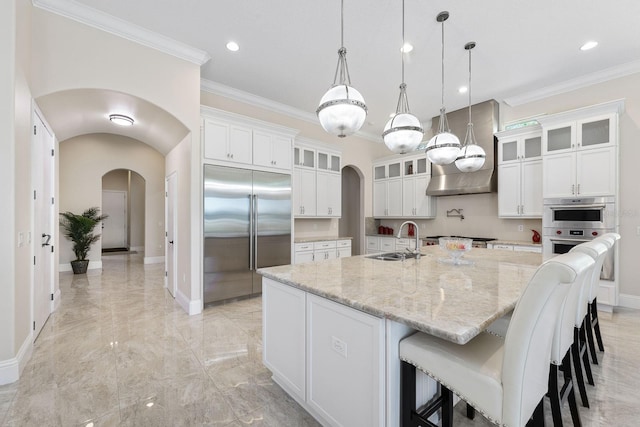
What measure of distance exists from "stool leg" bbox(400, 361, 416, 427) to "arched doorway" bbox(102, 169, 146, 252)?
423 inches

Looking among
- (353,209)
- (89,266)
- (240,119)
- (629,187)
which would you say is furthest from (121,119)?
(629,187)

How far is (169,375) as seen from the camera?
2258mm

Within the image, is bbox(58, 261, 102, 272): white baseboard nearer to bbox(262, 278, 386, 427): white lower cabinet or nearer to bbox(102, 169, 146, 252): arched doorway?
bbox(102, 169, 146, 252): arched doorway

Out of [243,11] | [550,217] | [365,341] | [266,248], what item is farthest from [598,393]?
[243,11]

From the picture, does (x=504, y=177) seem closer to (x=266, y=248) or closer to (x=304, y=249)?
(x=304, y=249)

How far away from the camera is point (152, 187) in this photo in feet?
25.6

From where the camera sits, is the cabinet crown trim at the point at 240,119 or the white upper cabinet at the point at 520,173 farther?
the white upper cabinet at the point at 520,173

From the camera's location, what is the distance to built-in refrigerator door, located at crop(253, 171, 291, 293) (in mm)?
4285

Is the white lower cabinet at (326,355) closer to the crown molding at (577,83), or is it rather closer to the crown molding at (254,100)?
the crown molding at (254,100)

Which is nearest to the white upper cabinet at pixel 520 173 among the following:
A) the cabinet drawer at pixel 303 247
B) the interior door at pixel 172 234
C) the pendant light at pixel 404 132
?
the pendant light at pixel 404 132

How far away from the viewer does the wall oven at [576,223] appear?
3.65m

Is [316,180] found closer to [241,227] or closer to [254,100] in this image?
[254,100]

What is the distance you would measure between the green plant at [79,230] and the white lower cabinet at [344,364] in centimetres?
676

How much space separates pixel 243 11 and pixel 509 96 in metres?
4.43
